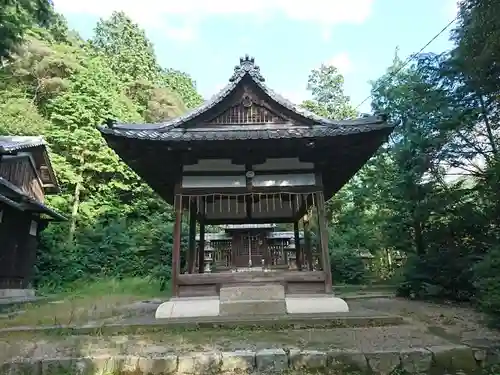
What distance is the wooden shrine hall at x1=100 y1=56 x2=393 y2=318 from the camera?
7410mm

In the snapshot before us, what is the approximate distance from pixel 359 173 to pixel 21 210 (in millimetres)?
16965

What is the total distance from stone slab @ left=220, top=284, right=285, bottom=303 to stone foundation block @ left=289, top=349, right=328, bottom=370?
2474 mm

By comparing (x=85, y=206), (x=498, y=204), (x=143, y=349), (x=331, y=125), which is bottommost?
(x=143, y=349)

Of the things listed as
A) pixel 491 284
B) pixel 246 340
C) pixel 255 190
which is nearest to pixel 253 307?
pixel 246 340

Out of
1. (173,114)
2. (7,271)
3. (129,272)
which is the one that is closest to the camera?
(7,271)

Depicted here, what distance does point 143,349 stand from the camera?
202 inches

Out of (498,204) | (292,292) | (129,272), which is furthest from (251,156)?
(129,272)

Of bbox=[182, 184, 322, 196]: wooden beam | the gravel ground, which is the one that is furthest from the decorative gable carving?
the gravel ground

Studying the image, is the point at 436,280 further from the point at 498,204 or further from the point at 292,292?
the point at 292,292

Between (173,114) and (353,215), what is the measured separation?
693 inches

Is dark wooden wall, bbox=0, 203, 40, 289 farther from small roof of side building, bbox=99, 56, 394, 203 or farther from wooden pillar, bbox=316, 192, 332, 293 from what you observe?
wooden pillar, bbox=316, 192, 332, 293

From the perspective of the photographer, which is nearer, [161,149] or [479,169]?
[161,149]

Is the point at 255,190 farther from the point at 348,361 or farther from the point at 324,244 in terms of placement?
the point at 348,361

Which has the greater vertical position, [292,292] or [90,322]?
[292,292]
